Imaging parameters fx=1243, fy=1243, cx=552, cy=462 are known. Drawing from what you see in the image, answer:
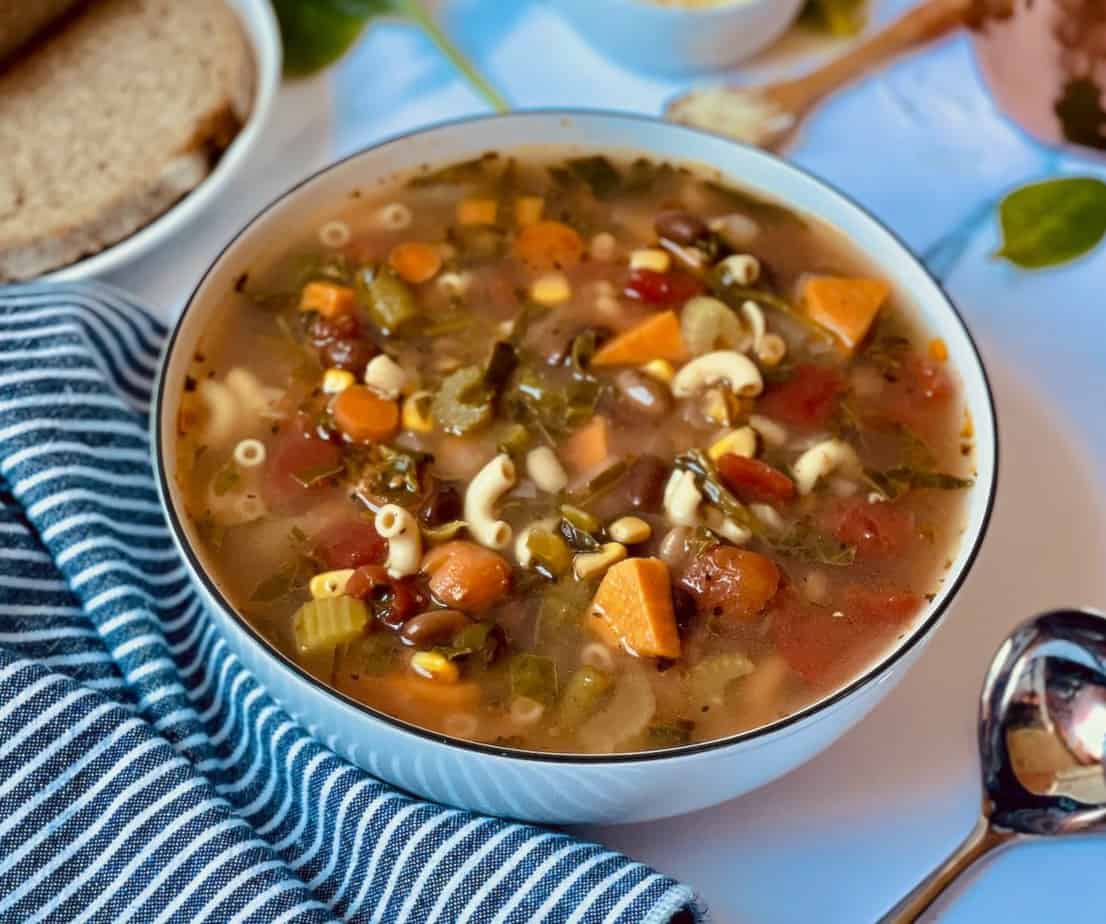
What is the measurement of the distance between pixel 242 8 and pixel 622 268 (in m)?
1.33

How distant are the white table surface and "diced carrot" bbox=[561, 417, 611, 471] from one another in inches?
24.1

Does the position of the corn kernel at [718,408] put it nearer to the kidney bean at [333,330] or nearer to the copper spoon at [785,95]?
the kidney bean at [333,330]

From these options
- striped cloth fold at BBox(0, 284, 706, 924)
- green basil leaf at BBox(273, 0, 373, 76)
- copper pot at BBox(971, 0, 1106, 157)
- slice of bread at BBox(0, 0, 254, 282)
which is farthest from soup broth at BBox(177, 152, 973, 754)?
copper pot at BBox(971, 0, 1106, 157)

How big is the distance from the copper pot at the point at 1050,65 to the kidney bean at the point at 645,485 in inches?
59.7

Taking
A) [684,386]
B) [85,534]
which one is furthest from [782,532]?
[85,534]

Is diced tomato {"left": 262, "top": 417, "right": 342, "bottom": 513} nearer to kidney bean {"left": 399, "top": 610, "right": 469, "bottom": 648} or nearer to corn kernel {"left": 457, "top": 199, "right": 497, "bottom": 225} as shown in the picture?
kidney bean {"left": 399, "top": 610, "right": 469, "bottom": 648}

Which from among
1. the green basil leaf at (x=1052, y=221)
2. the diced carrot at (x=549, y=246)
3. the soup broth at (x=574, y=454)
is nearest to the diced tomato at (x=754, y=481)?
the soup broth at (x=574, y=454)

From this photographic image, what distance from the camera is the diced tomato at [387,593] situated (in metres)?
1.94

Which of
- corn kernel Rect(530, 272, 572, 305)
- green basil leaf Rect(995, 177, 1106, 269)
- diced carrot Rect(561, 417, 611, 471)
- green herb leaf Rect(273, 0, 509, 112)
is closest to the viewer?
diced carrot Rect(561, 417, 611, 471)

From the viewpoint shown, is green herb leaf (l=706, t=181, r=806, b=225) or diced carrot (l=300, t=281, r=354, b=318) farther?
green herb leaf (l=706, t=181, r=806, b=225)

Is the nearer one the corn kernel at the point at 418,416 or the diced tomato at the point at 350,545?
the diced tomato at the point at 350,545

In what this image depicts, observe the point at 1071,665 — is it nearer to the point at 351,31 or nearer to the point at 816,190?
the point at 816,190

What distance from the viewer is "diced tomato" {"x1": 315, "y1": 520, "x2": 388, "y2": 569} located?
202 centimetres

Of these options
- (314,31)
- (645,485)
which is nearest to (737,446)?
(645,485)
